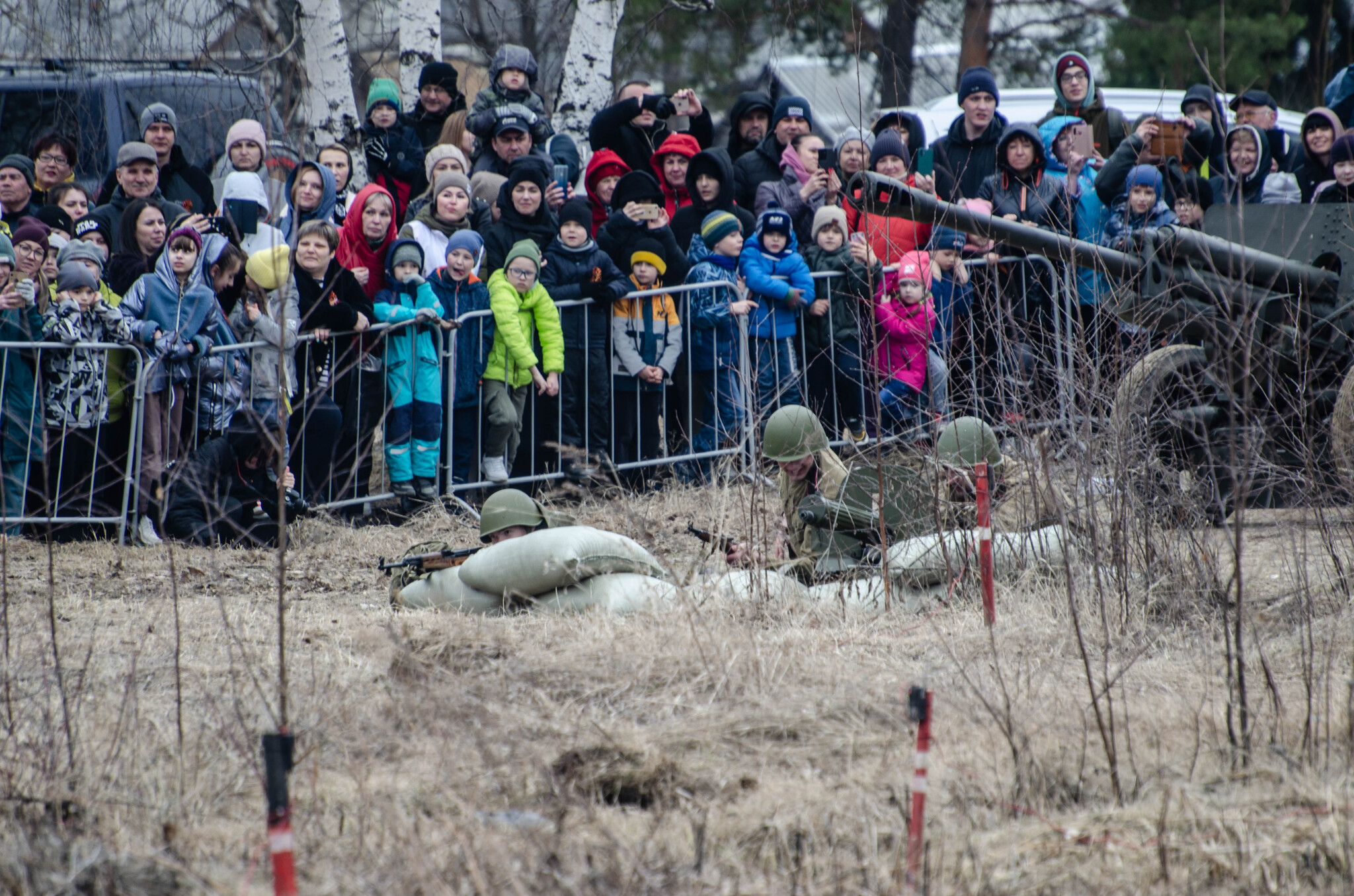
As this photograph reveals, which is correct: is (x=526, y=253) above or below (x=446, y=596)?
above

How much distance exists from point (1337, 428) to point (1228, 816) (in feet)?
12.9

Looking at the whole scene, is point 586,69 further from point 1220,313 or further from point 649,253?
point 1220,313

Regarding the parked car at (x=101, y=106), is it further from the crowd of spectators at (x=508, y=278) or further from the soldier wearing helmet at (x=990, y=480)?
the soldier wearing helmet at (x=990, y=480)

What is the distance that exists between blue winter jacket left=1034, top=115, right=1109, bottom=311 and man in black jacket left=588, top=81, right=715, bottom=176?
2.40 metres

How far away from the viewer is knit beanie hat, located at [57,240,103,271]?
738 cm

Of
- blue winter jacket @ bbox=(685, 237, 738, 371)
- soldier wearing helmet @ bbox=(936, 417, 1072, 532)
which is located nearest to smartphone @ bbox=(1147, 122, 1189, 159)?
blue winter jacket @ bbox=(685, 237, 738, 371)

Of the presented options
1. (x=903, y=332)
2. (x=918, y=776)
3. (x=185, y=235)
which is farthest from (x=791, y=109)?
(x=918, y=776)

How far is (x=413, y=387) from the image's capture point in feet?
26.1

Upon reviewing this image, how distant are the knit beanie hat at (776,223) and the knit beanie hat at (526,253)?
1.39 meters

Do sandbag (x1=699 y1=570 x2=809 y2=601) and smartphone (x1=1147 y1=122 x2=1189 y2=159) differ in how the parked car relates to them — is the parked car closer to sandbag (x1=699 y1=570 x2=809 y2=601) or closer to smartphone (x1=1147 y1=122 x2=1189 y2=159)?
sandbag (x1=699 y1=570 x2=809 y2=601)

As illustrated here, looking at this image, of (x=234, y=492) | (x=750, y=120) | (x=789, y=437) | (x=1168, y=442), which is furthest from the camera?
(x=750, y=120)

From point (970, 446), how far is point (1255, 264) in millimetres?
2282

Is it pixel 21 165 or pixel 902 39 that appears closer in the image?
pixel 21 165

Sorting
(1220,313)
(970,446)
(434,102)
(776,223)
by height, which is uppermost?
(434,102)
